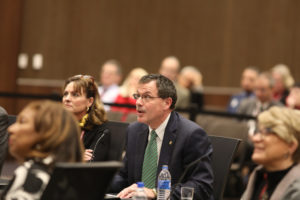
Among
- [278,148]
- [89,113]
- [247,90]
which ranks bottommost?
[247,90]

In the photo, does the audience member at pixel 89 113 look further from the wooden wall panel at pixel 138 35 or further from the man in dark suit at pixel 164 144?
the wooden wall panel at pixel 138 35

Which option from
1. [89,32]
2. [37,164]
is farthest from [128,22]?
[37,164]

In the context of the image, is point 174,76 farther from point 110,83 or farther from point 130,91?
point 130,91

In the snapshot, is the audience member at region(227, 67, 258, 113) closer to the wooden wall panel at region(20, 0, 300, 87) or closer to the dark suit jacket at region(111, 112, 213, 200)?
the wooden wall panel at region(20, 0, 300, 87)

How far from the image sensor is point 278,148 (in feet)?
10.2

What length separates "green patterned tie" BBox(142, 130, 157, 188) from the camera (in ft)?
13.9

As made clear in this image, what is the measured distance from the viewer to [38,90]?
40.1 ft

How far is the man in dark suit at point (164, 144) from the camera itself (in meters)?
3.96

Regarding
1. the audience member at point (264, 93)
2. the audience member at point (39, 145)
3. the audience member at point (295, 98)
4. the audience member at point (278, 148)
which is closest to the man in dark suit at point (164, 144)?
the audience member at point (278, 148)

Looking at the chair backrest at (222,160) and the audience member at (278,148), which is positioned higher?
the audience member at (278,148)

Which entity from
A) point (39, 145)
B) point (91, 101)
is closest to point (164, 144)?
point (91, 101)

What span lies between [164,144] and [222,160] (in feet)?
1.42

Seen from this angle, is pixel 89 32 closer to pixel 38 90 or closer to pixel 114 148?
pixel 38 90

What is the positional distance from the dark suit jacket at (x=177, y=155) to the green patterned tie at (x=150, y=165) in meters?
0.03
